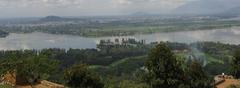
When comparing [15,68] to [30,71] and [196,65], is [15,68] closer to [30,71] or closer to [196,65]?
[30,71]

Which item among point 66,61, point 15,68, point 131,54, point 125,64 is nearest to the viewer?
point 15,68

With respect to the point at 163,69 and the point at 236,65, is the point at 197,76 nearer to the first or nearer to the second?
the point at 163,69

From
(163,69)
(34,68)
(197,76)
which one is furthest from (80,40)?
(163,69)

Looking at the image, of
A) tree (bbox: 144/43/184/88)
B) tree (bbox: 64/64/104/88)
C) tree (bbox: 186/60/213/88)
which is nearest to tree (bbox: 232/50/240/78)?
tree (bbox: 186/60/213/88)

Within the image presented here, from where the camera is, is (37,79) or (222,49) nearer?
(37,79)

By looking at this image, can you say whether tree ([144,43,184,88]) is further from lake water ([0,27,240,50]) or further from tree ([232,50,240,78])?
lake water ([0,27,240,50])

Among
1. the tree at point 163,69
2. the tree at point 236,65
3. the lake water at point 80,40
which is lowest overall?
the lake water at point 80,40

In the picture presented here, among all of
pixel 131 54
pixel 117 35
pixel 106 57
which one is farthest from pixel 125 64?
pixel 117 35

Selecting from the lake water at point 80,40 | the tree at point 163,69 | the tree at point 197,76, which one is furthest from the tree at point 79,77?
the lake water at point 80,40

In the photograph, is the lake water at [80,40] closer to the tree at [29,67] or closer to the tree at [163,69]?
the tree at [29,67]
